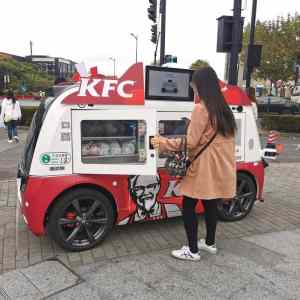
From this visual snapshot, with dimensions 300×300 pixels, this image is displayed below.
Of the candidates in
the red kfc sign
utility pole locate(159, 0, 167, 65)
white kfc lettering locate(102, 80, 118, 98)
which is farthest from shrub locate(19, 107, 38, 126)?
white kfc lettering locate(102, 80, 118, 98)

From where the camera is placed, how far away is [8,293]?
3.08m

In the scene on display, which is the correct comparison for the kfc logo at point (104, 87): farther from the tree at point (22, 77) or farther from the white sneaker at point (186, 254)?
the tree at point (22, 77)

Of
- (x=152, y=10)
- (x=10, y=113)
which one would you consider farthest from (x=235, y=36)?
(x=10, y=113)

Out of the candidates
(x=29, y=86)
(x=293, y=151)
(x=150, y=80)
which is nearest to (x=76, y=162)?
(x=150, y=80)

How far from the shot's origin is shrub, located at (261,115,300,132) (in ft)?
50.4

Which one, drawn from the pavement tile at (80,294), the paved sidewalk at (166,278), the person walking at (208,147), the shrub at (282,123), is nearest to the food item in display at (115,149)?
the person walking at (208,147)

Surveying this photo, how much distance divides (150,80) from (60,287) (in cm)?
223

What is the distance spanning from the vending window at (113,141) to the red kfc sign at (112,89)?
215 mm

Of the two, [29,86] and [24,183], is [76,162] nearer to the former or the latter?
[24,183]

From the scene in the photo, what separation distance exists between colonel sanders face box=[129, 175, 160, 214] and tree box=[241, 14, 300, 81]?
2275 cm

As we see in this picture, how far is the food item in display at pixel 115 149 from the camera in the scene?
4055mm

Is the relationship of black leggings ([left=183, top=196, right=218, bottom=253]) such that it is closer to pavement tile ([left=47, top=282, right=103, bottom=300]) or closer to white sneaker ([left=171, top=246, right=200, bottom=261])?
white sneaker ([left=171, top=246, right=200, bottom=261])

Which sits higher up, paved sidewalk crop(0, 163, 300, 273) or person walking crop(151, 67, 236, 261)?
person walking crop(151, 67, 236, 261)

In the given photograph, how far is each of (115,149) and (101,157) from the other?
0.18m
